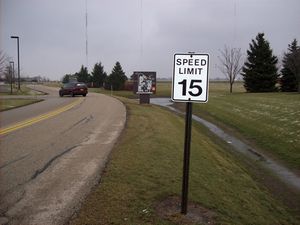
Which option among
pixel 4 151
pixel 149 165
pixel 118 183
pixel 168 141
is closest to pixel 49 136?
A: pixel 4 151

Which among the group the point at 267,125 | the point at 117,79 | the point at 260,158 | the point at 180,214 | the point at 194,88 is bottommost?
the point at 260,158

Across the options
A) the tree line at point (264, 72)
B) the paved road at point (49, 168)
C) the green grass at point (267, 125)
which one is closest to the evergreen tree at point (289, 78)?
the tree line at point (264, 72)

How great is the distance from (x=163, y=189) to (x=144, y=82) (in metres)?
25.5

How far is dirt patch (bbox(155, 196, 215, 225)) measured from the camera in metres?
6.36

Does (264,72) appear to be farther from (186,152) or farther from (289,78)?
(186,152)

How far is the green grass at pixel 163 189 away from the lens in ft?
21.2

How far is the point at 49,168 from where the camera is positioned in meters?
9.06

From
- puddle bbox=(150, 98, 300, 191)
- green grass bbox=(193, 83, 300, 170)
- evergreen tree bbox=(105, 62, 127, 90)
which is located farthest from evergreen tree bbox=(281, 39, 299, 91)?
puddle bbox=(150, 98, 300, 191)

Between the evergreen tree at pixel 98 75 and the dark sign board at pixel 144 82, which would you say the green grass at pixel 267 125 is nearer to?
the dark sign board at pixel 144 82

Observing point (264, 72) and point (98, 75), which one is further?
point (98, 75)

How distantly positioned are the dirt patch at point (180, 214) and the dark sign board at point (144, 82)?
1024 inches

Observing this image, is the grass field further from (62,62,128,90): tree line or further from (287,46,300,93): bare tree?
(62,62,128,90): tree line

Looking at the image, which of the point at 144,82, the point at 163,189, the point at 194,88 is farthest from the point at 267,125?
the point at 194,88

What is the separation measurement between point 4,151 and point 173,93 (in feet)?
19.8
